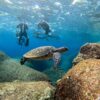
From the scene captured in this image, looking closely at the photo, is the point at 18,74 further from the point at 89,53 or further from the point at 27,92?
the point at 27,92

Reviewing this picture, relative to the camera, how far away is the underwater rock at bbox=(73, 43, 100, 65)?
7389 mm

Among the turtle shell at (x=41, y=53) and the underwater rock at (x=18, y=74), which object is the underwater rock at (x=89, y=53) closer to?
the turtle shell at (x=41, y=53)

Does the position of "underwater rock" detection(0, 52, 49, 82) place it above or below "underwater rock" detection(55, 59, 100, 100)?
below

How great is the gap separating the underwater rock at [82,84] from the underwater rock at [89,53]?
2653 millimetres

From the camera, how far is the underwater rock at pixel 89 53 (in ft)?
24.2

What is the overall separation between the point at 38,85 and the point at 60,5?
66.7ft

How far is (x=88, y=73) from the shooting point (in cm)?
436

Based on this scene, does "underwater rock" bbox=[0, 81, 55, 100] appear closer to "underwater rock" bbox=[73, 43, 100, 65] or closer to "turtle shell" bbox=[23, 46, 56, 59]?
"underwater rock" bbox=[73, 43, 100, 65]

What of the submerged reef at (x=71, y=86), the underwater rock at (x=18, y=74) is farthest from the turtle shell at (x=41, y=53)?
the underwater rock at (x=18, y=74)

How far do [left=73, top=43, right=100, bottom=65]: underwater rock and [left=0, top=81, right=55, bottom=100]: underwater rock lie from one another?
2.35 meters

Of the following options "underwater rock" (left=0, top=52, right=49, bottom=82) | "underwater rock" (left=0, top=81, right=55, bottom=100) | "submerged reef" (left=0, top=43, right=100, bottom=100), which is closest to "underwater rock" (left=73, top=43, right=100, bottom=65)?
"submerged reef" (left=0, top=43, right=100, bottom=100)

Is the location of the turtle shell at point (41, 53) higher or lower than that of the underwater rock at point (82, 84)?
lower

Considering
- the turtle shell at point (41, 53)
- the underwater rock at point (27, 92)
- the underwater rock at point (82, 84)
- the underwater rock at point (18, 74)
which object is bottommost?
the underwater rock at point (18, 74)

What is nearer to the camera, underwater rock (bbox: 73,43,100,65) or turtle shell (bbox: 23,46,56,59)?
underwater rock (bbox: 73,43,100,65)
